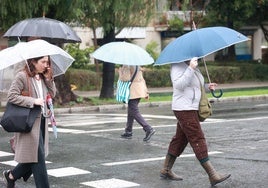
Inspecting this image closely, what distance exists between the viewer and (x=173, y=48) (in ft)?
24.5

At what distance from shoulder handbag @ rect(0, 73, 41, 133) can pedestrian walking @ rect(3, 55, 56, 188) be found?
6cm

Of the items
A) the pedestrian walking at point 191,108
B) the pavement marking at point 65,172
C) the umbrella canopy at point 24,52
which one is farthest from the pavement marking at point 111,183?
the umbrella canopy at point 24,52

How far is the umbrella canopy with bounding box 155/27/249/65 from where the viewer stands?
711cm

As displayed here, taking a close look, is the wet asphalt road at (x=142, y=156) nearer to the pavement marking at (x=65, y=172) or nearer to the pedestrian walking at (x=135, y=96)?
the pavement marking at (x=65, y=172)

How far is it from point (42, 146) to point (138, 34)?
3761 centimetres

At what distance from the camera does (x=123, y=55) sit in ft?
37.3

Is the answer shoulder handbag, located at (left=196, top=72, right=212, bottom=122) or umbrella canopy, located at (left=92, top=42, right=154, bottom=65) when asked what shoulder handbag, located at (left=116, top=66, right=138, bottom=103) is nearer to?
umbrella canopy, located at (left=92, top=42, right=154, bottom=65)

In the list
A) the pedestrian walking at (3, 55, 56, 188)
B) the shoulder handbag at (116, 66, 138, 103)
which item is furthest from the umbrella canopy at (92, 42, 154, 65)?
the pedestrian walking at (3, 55, 56, 188)

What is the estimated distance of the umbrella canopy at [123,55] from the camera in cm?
1123

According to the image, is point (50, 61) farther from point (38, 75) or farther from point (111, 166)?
point (111, 166)

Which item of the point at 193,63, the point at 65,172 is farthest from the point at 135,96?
the point at 193,63

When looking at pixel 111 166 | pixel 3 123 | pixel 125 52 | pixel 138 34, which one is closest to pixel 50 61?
pixel 3 123

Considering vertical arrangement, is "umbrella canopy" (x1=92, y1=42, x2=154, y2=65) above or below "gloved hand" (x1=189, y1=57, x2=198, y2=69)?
below

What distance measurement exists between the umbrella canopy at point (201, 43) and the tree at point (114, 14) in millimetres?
12429
